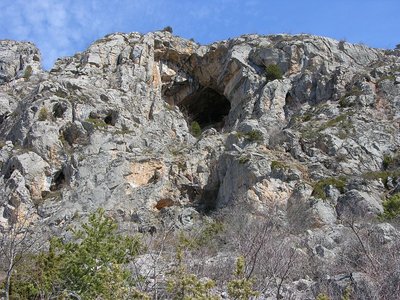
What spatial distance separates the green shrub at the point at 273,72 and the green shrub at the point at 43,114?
670 inches

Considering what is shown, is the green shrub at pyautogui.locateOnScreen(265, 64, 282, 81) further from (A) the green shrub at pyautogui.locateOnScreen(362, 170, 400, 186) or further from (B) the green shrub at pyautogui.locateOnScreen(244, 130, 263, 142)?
(A) the green shrub at pyautogui.locateOnScreen(362, 170, 400, 186)

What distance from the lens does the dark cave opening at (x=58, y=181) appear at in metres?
31.8

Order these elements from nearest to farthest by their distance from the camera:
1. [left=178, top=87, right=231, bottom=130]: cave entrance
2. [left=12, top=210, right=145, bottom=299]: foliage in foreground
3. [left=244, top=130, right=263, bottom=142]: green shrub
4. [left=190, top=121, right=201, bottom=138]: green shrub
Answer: [left=12, top=210, right=145, bottom=299]: foliage in foreground < [left=244, top=130, right=263, bottom=142]: green shrub < [left=190, top=121, right=201, bottom=138]: green shrub < [left=178, top=87, right=231, bottom=130]: cave entrance

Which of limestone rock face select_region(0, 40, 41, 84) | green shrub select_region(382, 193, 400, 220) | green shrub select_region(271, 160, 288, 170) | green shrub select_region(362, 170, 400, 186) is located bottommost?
green shrub select_region(382, 193, 400, 220)

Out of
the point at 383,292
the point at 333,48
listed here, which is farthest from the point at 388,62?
the point at 383,292

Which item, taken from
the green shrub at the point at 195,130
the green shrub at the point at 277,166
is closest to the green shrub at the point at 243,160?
the green shrub at the point at 277,166

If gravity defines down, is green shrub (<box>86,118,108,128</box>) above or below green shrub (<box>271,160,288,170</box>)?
above

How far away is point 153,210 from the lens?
29.9 metres

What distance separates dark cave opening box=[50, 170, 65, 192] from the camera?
104 feet

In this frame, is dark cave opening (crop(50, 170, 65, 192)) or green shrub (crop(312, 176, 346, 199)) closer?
green shrub (crop(312, 176, 346, 199))

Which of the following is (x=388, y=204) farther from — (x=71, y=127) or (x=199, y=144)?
(x=71, y=127)

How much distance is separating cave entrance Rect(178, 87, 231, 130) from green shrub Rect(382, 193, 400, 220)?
22472 millimetres

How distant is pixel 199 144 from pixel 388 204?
44.5ft

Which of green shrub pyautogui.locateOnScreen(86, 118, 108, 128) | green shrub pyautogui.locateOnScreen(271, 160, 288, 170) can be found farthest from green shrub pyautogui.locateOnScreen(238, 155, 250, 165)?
green shrub pyautogui.locateOnScreen(86, 118, 108, 128)
